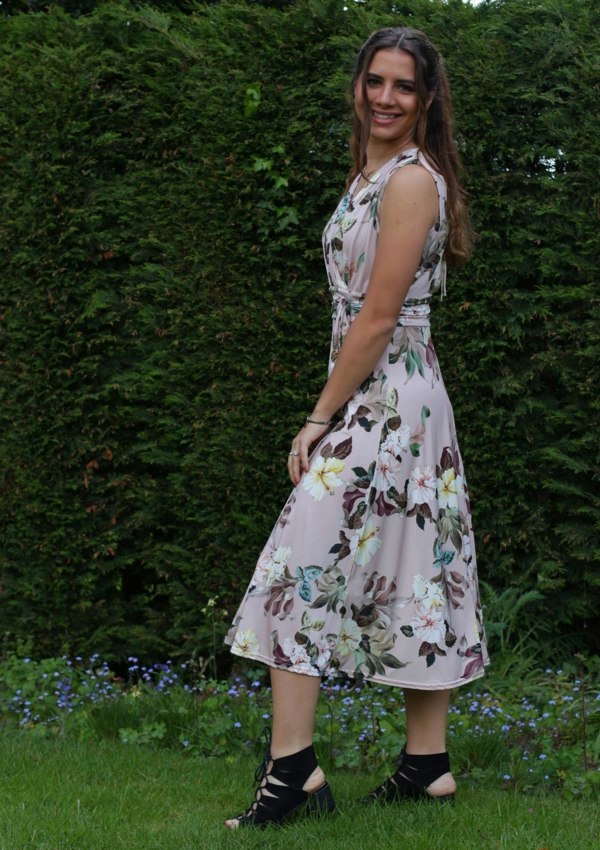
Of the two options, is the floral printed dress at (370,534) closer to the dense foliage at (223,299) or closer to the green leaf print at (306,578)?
the green leaf print at (306,578)

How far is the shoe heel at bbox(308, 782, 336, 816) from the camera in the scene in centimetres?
302

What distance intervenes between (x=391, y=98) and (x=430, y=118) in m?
0.14

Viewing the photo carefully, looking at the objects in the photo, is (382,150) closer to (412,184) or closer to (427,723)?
(412,184)

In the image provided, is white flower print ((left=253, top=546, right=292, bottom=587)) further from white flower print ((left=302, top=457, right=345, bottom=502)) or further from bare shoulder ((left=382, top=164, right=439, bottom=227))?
bare shoulder ((left=382, top=164, right=439, bottom=227))

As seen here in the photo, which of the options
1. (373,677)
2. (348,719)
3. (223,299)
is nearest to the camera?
(373,677)

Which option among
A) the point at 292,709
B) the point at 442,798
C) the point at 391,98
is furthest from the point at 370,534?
the point at 391,98

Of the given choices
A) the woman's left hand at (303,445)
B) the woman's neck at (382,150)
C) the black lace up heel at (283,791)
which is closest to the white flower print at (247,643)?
the black lace up heel at (283,791)

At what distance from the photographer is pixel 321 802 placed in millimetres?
3033

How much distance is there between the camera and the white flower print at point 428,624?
2.96 meters

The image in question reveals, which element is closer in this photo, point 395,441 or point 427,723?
point 395,441

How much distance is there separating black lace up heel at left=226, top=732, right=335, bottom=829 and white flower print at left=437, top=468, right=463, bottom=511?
0.75 m

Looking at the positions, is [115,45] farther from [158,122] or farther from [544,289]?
[544,289]

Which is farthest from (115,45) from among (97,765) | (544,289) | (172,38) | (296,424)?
(97,765)

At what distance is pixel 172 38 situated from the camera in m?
5.11
